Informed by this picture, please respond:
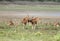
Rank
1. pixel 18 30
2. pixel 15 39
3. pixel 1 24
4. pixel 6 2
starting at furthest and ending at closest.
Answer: pixel 6 2
pixel 1 24
pixel 18 30
pixel 15 39

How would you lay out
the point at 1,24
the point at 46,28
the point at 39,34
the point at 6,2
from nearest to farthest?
the point at 39,34, the point at 46,28, the point at 1,24, the point at 6,2

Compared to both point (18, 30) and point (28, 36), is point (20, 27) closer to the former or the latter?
point (18, 30)

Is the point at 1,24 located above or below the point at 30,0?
above

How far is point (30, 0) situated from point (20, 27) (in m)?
12.5

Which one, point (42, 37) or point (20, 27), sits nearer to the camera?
point (42, 37)

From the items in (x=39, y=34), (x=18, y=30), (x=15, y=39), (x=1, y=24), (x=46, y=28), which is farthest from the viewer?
(x=1, y=24)

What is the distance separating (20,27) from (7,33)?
143 cm

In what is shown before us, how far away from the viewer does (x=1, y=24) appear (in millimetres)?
11148

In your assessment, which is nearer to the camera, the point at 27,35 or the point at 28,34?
the point at 27,35

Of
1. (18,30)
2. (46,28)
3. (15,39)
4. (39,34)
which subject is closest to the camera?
(15,39)

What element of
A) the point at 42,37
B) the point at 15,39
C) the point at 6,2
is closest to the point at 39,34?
the point at 42,37

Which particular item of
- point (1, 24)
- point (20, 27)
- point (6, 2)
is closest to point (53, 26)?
point (20, 27)

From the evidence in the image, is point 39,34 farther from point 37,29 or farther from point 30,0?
point 30,0

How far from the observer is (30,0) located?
2281cm
